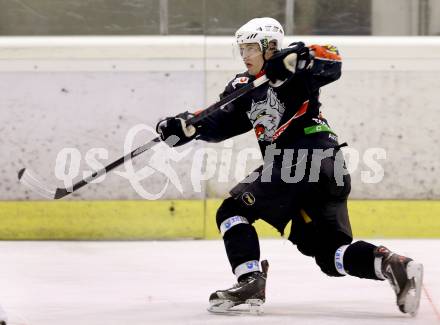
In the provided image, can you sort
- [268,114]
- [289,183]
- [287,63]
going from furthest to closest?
[268,114], [289,183], [287,63]

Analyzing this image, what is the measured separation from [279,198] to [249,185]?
0.43 ft

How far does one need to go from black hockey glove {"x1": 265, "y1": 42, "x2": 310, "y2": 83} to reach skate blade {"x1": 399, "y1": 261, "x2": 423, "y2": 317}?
78cm

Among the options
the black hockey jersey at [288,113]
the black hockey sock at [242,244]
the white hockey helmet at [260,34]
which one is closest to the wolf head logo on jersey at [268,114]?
the black hockey jersey at [288,113]

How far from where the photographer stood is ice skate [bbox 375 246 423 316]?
3.86m

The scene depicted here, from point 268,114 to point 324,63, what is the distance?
0.32m

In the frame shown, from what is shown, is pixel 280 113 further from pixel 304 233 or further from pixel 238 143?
pixel 238 143

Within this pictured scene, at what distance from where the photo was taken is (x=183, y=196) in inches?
245

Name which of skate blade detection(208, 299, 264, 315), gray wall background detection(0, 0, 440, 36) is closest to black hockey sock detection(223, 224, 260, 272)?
skate blade detection(208, 299, 264, 315)

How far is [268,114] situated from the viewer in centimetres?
412

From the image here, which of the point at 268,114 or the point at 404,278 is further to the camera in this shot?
the point at 268,114

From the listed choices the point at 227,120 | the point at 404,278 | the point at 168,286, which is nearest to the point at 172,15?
the point at 168,286

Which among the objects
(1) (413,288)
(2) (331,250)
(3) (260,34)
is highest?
(3) (260,34)

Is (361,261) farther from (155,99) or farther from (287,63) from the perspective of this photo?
(155,99)

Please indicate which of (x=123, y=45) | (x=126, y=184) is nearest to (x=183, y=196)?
(x=126, y=184)
